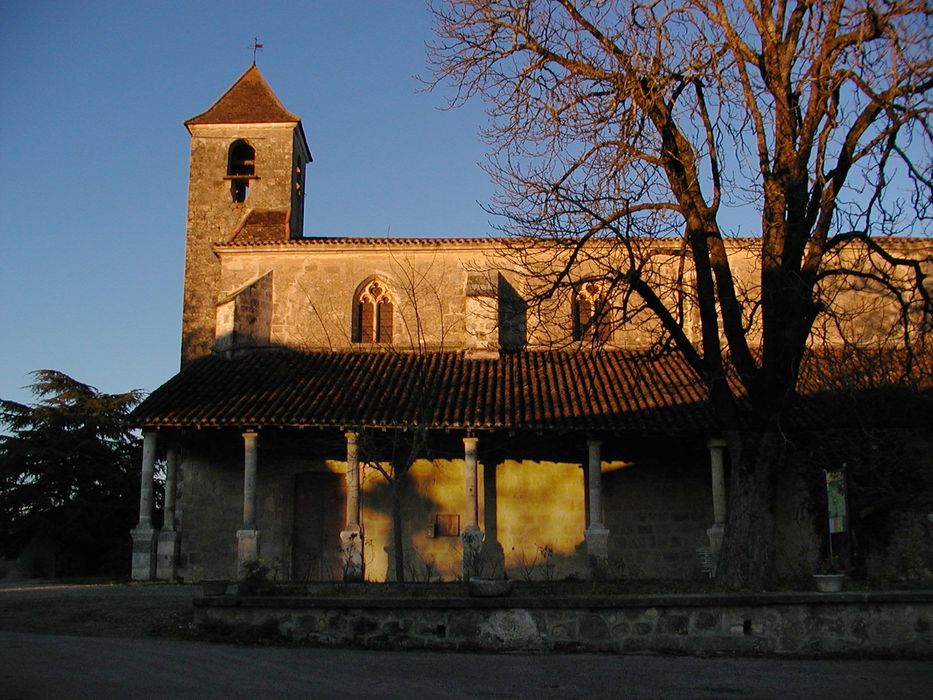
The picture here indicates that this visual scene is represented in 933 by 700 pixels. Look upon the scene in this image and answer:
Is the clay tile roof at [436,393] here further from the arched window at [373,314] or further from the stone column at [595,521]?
the arched window at [373,314]

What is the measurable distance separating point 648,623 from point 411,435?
9171 millimetres

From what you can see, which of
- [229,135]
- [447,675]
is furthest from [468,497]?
[229,135]

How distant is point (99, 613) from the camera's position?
486 inches

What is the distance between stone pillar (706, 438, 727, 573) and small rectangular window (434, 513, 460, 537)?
202 inches

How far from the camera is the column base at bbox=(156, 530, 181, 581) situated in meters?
18.8

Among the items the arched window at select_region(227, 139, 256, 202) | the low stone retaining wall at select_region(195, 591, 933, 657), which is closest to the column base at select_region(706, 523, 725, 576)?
the low stone retaining wall at select_region(195, 591, 933, 657)

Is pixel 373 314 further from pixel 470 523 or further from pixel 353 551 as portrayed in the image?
pixel 353 551

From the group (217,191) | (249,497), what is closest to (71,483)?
(217,191)

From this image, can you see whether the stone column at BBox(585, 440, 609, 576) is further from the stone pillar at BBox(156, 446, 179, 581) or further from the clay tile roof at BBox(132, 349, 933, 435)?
the stone pillar at BBox(156, 446, 179, 581)

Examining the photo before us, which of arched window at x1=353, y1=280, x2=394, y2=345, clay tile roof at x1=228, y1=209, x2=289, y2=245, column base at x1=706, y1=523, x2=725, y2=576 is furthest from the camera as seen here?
clay tile roof at x1=228, y1=209, x2=289, y2=245

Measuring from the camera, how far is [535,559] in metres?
19.5

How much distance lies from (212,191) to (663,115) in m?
16.4

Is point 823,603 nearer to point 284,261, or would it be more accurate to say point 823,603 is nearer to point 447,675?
point 447,675

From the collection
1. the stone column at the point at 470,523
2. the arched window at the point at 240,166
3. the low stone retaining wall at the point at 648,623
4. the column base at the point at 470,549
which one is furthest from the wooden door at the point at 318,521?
the low stone retaining wall at the point at 648,623
